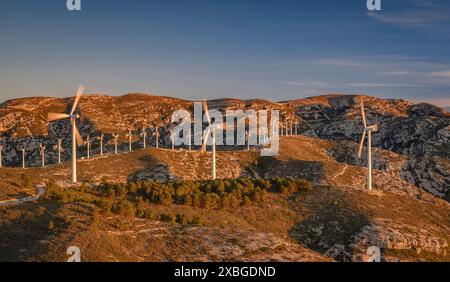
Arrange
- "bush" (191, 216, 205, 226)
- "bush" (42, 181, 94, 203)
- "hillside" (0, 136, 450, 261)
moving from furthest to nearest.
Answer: "bush" (42, 181, 94, 203)
"bush" (191, 216, 205, 226)
"hillside" (0, 136, 450, 261)

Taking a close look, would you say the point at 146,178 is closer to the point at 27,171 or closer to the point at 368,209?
the point at 27,171

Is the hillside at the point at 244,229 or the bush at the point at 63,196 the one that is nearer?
the hillside at the point at 244,229

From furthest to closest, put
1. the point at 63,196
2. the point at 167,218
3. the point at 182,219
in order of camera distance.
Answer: the point at 63,196 → the point at 182,219 → the point at 167,218

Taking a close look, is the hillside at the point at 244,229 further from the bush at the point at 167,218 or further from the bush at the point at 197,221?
the bush at the point at 197,221

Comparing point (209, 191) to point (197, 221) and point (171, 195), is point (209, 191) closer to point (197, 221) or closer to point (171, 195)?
point (171, 195)

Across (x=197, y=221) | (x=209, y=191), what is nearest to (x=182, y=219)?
(x=197, y=221)

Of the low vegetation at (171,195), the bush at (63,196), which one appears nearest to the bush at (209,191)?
the low vegetation at (171,195)

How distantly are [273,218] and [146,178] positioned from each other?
72.7m

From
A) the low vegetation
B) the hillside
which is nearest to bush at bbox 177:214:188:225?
the low vegetation

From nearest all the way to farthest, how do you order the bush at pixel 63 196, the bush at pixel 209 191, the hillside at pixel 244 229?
the hillside at pixel 244 229 < the bush at pixel 63 196 < the bush at pixel 209 191

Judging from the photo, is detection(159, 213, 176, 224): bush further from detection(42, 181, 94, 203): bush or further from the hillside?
detection(42, 181, 94, 203): bush

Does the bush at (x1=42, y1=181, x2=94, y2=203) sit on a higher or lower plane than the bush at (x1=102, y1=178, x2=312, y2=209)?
higher
